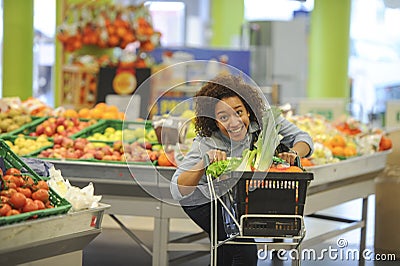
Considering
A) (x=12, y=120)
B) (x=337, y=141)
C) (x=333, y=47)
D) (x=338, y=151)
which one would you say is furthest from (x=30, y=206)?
(x=333, y=47)

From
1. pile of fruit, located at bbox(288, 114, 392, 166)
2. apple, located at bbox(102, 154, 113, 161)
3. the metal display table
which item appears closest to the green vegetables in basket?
the metal display table

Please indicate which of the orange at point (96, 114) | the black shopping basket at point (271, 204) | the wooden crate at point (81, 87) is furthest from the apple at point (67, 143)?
the wooden crate at point (81, 87)

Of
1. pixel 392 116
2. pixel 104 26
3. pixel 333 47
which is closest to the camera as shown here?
pixel 392 116

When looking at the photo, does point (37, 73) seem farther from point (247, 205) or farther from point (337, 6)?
point (247, 205)

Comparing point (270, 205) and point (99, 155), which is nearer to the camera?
point (270, 205)

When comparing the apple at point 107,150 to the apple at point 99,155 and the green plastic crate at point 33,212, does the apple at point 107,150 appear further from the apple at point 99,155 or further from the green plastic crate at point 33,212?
the green plastic crate at point 33,212

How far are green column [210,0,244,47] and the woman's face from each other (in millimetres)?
13310

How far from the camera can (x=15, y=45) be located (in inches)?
368

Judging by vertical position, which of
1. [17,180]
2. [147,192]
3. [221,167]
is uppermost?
[221,167]

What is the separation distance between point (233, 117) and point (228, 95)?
0.37 ft

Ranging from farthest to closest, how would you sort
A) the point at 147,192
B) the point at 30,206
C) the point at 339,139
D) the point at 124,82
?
1. the point at 124,82
2. the point at 339,139
3. the point at 147,192
4. the point at 30,206

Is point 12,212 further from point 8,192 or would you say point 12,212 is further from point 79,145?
point 79,145

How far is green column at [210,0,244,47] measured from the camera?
16.9m

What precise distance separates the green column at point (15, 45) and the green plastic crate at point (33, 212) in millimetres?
5711
